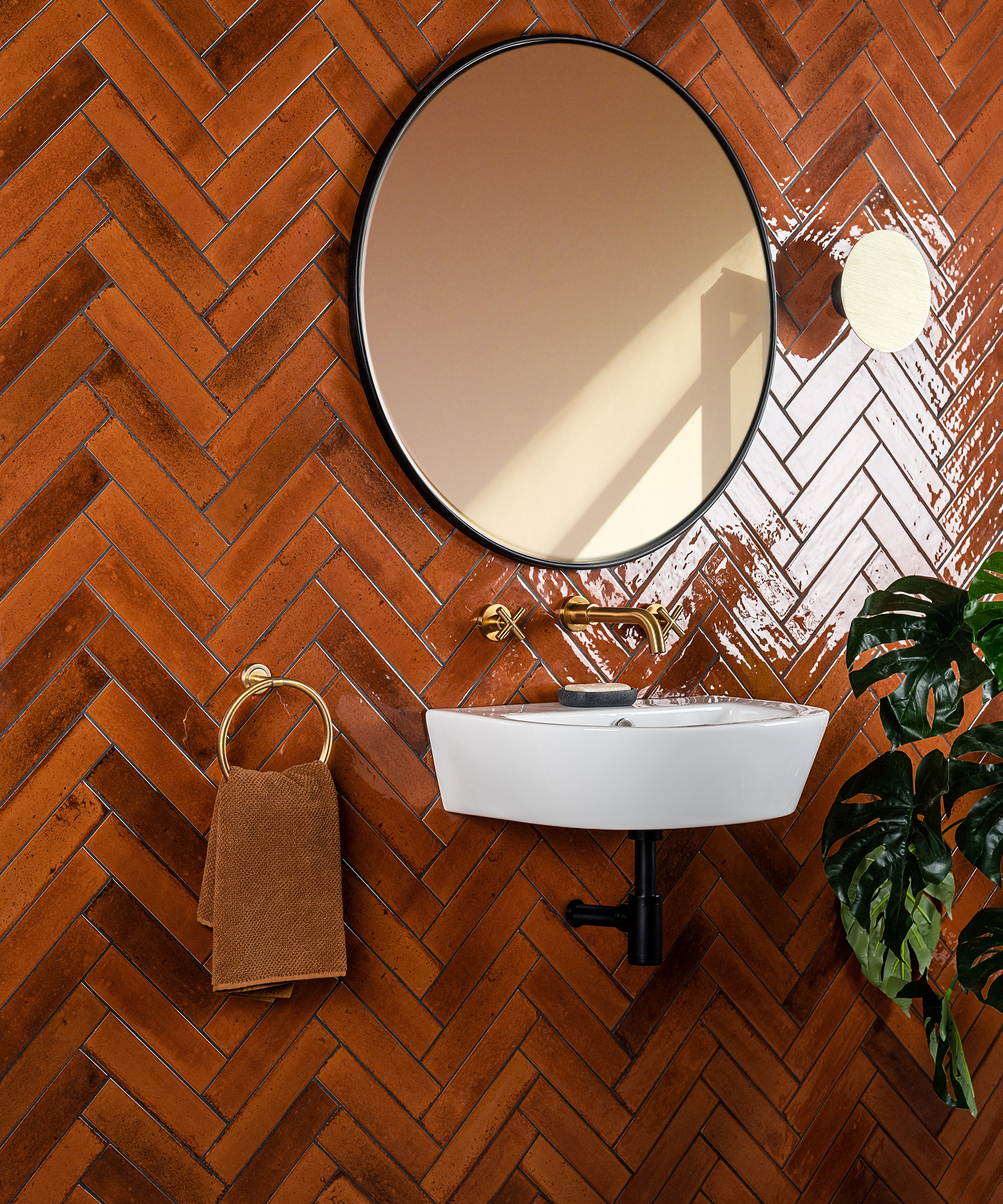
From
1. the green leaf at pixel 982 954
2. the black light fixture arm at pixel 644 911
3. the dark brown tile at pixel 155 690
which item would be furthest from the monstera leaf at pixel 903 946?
the dark brown tile at pixel 155 690

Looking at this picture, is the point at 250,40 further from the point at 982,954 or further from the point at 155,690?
the point at 982,954

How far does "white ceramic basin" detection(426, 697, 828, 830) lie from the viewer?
4.08 ft

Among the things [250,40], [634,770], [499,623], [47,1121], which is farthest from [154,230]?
[47,1121]

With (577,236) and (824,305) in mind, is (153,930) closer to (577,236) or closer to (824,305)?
(577,236)

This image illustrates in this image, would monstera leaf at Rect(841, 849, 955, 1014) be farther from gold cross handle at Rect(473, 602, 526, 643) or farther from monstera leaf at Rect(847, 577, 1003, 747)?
gold cross handle at Rect(473, 602, 526, 643)

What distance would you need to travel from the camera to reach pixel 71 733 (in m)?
1.36

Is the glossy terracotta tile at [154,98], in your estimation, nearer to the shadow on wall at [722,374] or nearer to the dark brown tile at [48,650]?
the dark brown tile at [48,650]

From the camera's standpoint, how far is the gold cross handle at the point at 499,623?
157 cm

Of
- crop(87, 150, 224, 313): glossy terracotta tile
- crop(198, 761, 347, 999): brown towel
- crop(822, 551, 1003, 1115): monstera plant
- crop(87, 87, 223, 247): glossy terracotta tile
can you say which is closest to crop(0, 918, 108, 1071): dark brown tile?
crop(198, 761, 347, 999): brown towel

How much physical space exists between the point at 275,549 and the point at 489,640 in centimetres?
40

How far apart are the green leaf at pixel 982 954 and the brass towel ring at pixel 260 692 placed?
112 centimetres

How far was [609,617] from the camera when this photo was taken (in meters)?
1.62

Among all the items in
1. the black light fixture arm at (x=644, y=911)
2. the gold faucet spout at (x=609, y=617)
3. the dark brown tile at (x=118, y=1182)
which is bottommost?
the dark brown tile at (x=118, y=1182)

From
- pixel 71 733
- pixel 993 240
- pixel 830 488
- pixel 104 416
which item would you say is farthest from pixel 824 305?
pixel 71 733
